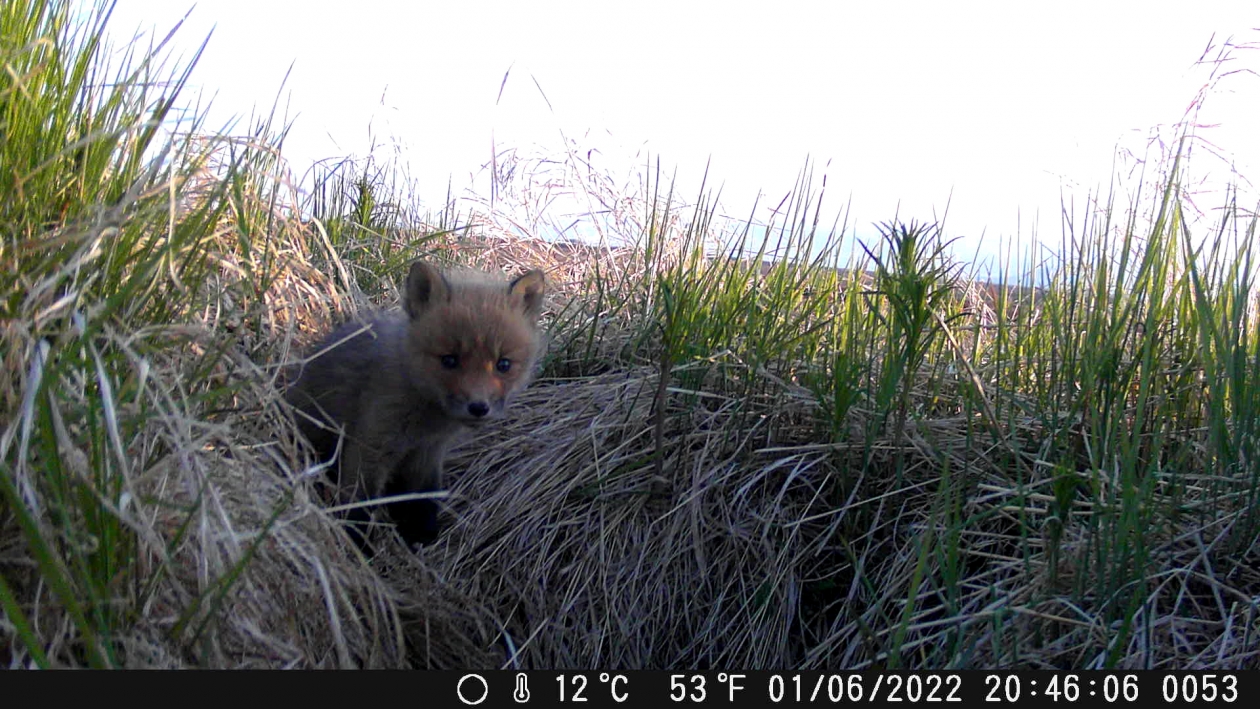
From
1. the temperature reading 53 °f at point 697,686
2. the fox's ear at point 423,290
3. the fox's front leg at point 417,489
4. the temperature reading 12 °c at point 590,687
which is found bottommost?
the temperature reading 12 °c at point 590,687

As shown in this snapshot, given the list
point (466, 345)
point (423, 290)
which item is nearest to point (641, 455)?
point (466, 345)

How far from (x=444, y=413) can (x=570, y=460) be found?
0.47 meters

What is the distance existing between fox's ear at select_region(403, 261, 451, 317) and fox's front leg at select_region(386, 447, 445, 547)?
509 millimetres

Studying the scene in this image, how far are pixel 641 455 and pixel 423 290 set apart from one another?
975 millimetres

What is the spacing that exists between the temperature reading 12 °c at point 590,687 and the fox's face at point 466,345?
3.73 ft

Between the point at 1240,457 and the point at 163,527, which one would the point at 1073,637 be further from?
the point at 163,527

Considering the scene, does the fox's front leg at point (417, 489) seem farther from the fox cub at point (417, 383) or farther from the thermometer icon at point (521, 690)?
the thermometer icon at point (521, 690)

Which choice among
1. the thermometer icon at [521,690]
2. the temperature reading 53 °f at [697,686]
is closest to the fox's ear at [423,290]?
the thermometer icon at [521,690]

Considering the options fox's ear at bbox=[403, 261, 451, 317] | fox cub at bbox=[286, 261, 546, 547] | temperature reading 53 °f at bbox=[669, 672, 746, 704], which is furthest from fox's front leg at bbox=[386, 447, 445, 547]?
temperature reading 53 °f at bbox=[669, 672, 746, 704]

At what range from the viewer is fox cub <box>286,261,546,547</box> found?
3.23 metres

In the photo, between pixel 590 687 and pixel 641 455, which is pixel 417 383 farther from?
pixel 590 687

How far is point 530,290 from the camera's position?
140 inches

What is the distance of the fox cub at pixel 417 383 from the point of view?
3.23m

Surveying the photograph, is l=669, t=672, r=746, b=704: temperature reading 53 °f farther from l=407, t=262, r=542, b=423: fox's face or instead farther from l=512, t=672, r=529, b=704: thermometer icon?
l=407, t=262, r=542, b=423: fox's face
